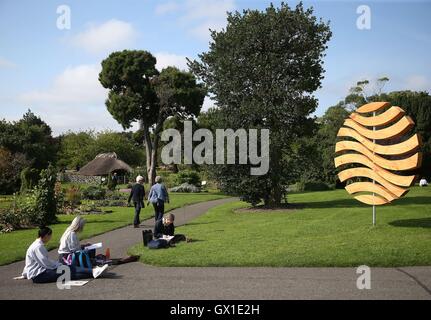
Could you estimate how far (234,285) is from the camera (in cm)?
860

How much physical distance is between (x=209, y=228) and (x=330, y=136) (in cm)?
3265

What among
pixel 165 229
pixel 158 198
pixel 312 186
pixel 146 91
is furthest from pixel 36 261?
pixel 312 186

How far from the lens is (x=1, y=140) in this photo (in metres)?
49.5

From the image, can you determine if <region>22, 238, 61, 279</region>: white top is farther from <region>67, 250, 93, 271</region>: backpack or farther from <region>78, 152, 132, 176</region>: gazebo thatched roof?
<region>78, 152, 132, 176</region>: gazebo thatched roof

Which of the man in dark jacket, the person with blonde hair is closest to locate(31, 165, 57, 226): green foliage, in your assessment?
the man in dark jacket

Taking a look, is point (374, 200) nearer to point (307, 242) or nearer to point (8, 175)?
point (307, 242)

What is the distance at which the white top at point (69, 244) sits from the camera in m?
9.95

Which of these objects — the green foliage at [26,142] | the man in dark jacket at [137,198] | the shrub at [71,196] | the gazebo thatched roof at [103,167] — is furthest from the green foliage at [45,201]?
the gazebo thatched roof at [103,167]

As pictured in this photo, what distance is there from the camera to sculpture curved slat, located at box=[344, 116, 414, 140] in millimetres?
14232

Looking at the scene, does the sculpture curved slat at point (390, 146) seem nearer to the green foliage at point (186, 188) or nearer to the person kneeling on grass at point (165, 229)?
the person kneeling on grass at point (165, 229)

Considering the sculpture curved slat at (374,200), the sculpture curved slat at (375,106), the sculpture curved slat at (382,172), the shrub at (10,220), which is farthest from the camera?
the shrub at (10,220)

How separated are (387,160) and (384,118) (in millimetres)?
1436

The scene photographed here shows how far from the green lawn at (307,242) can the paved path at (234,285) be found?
21.9 inches
